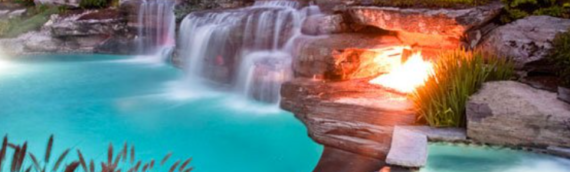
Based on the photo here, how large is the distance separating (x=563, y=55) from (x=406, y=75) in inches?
104

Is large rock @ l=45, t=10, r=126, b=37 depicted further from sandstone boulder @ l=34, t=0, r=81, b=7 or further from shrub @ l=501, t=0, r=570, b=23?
shrub @ l=501, t=0, r=570, b=23

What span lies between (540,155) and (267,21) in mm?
6642

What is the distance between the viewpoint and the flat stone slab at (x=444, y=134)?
17.1 ft

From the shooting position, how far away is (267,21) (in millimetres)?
10195

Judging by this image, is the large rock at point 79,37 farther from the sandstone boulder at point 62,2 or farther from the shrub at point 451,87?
the shrub at point 451,87

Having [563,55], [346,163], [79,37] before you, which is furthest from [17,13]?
[563,55]

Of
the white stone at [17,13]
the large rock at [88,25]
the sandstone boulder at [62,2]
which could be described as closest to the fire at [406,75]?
the large rock at [88,25]

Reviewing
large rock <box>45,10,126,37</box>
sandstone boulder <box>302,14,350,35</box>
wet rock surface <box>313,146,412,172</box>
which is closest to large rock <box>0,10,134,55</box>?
large rock <box>45,10,126,37</box>

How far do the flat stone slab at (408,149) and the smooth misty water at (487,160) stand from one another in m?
0.10

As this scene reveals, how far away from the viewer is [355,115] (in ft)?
20.4

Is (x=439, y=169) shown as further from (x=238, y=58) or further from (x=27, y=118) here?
(x=27, y=118)

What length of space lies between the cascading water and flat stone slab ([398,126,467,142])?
12.4ft

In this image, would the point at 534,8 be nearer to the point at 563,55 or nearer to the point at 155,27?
the point at 563,55

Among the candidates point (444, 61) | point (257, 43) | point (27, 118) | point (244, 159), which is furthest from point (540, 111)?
point (27, 118)
